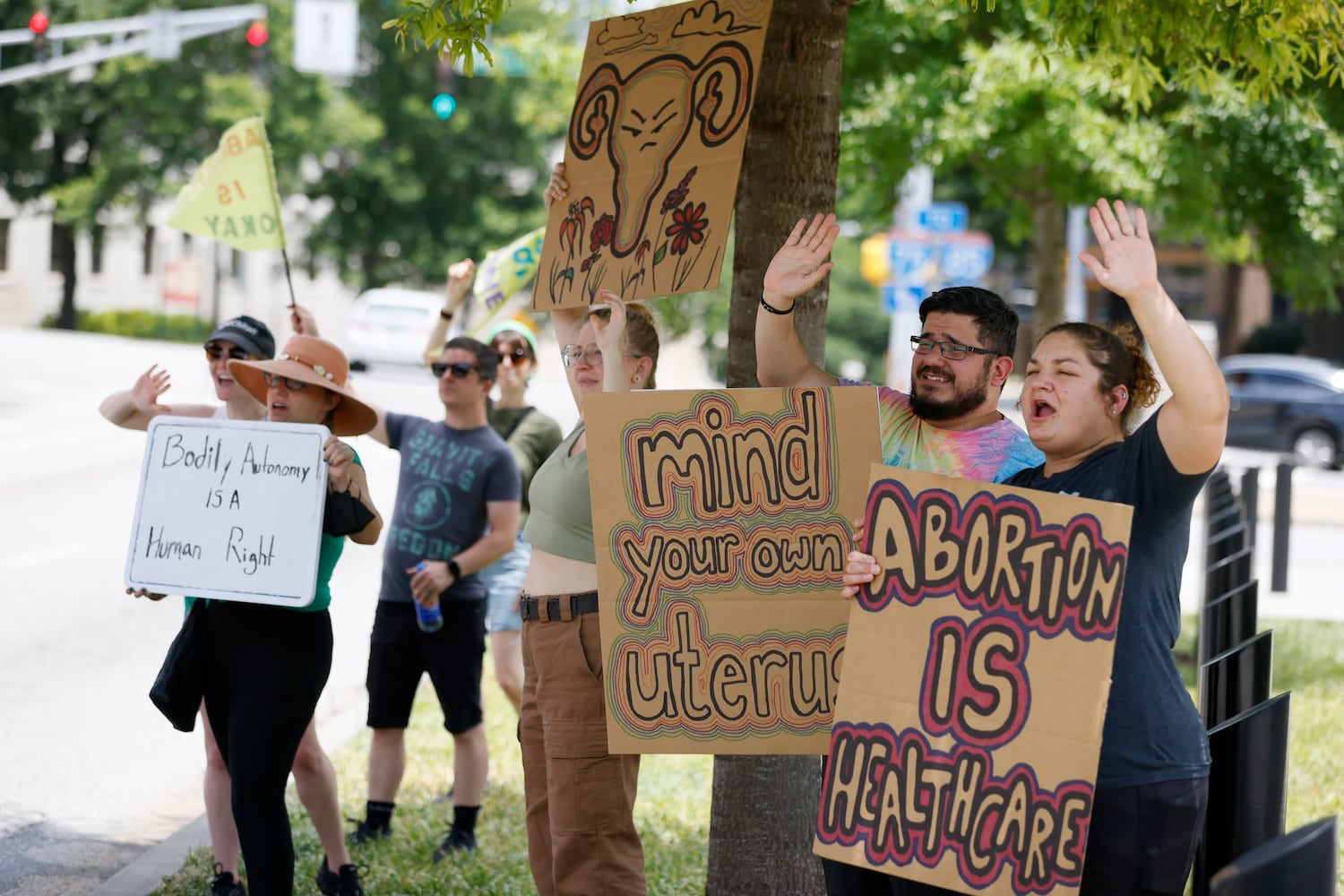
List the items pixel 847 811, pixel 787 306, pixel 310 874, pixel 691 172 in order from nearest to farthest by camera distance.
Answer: pixel 847 811, pixel 787 306, pixel 691 172, pixel 310 874

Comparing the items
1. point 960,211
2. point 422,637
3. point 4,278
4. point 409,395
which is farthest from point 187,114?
point 422,637

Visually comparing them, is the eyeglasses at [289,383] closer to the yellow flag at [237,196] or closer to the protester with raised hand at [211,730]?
the protester with raised hand at [211,730]

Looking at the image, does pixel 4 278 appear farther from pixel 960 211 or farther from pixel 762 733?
pixel 762 733

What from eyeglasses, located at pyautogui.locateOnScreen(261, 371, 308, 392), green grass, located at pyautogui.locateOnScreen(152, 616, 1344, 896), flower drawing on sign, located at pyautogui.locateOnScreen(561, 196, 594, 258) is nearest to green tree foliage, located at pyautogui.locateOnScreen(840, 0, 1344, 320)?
green grass, located at pyautogui.locateOnScreen(152, 616, 1344, 896)

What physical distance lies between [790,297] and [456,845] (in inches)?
113

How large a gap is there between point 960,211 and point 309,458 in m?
16.3

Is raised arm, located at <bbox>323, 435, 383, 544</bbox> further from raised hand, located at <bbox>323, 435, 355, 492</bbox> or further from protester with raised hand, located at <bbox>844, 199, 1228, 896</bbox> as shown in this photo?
protester with raised hand, located at <bbox>844, 199, 1228, 896</bbox>

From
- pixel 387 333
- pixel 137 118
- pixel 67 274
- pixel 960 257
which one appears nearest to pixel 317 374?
pixel 960 257

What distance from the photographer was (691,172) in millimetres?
4105

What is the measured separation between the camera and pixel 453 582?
569 centimetres

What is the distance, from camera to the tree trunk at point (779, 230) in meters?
4.61

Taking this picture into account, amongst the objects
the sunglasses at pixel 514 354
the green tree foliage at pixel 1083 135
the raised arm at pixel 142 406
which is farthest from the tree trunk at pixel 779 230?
the green tree foliage at pixel 1083 135

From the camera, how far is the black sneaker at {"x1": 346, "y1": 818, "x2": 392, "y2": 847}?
228 inches

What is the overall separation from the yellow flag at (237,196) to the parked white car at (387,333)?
20702 mm
